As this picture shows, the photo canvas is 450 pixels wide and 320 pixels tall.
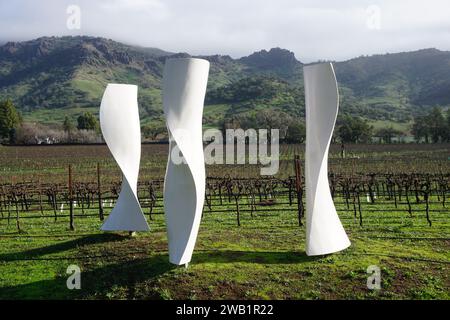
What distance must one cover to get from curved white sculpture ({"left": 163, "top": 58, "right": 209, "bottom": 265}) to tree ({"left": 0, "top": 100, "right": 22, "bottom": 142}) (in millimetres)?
88842

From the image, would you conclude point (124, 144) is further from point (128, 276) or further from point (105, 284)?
point (105, 284)

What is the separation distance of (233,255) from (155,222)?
7.40 meters

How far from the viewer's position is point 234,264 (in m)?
11.8

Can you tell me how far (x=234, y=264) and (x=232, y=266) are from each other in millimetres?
152

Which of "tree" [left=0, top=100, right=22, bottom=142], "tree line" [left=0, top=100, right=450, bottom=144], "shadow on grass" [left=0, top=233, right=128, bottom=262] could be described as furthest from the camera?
"tree" [left=0, top=100, right=22, bottom=142]

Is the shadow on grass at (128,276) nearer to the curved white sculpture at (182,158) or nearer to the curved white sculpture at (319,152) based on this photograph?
the curved white sculpture at (319,152)

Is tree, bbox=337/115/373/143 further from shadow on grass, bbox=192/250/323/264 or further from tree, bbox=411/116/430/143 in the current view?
shadow on grass, bbox=192/250/323/264

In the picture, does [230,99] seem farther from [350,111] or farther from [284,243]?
[284,243]

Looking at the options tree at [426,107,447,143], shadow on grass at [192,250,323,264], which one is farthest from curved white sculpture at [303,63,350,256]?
tree at [426,107,447,143]

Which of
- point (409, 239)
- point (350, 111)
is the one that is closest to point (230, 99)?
point (350, 111)

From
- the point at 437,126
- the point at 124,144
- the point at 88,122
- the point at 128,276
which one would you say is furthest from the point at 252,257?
the point at 88,122

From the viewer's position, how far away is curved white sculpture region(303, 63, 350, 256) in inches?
454

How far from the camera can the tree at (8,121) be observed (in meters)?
89.6

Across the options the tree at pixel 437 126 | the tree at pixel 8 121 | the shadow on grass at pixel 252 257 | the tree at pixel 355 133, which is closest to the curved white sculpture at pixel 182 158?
the shadow on grass at pixel 252 257
